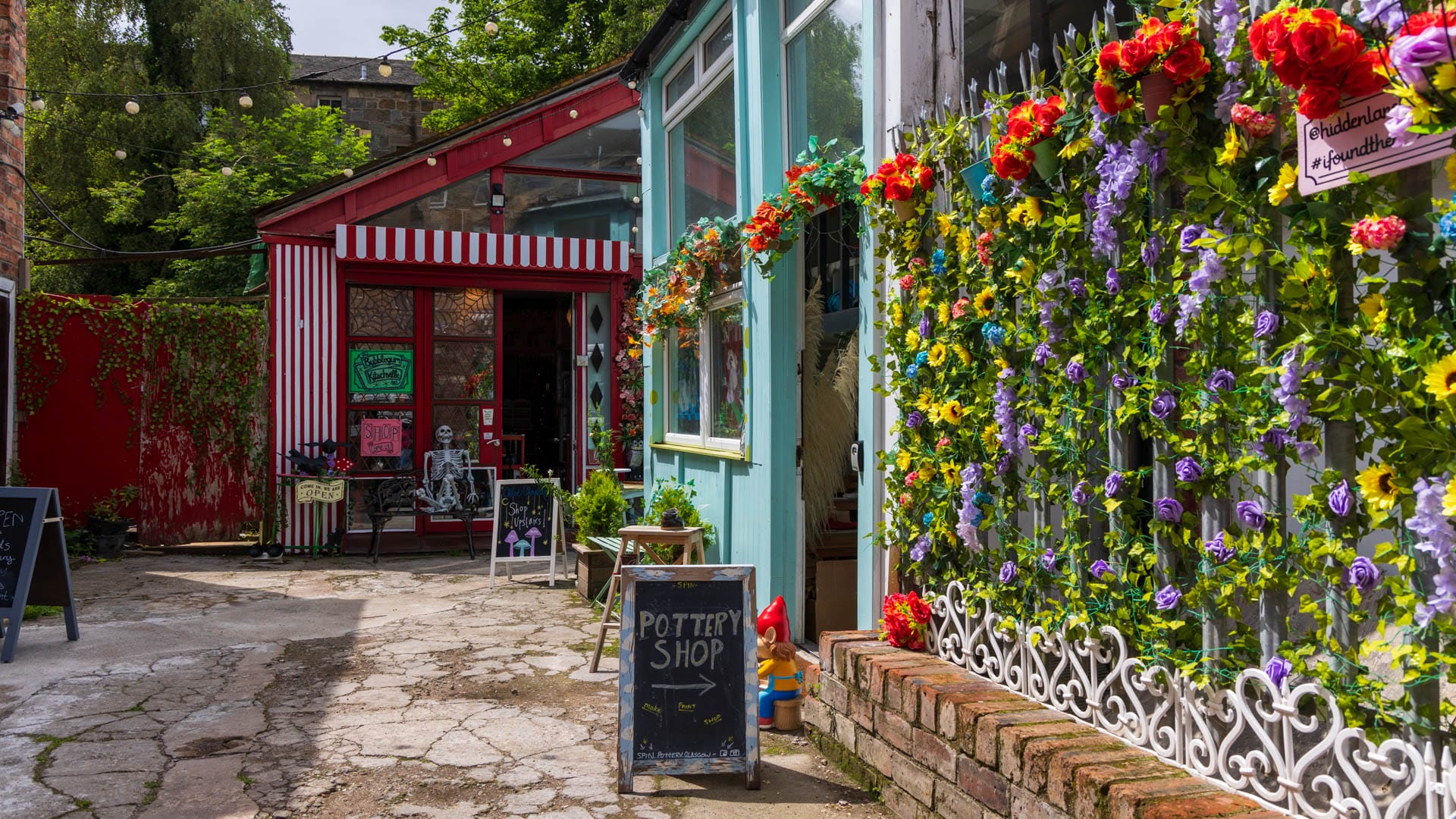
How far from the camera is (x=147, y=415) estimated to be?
10.3 metres

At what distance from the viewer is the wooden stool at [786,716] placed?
4.53 m

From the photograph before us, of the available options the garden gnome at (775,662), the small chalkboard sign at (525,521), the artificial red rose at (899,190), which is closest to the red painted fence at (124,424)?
the small chalkboard sign at (525,521)

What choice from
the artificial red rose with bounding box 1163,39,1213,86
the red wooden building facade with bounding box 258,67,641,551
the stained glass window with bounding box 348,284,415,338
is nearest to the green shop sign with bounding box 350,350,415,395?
the red wooden building facade with bounding box 258,67,641,551

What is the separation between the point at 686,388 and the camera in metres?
7.04

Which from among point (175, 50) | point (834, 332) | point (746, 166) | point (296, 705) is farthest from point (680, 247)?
point (175, 50)

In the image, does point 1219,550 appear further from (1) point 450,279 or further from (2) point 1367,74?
(1) point 450,279

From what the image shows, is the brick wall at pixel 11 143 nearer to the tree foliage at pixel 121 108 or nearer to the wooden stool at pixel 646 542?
the wooden stool at pixel 646 542

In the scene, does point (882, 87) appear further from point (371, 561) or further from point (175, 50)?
point (175, 50)

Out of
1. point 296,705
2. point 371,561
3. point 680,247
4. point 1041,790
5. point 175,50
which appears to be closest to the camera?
point 1041,790

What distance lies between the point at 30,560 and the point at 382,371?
4.93 meters

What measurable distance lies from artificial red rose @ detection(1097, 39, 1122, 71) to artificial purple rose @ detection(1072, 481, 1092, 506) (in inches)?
40.8

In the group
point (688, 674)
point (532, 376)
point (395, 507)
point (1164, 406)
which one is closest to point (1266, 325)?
point (1164, 406)

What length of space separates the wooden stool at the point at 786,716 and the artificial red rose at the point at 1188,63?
3.04 metres

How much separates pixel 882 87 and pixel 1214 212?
78.4 inches
